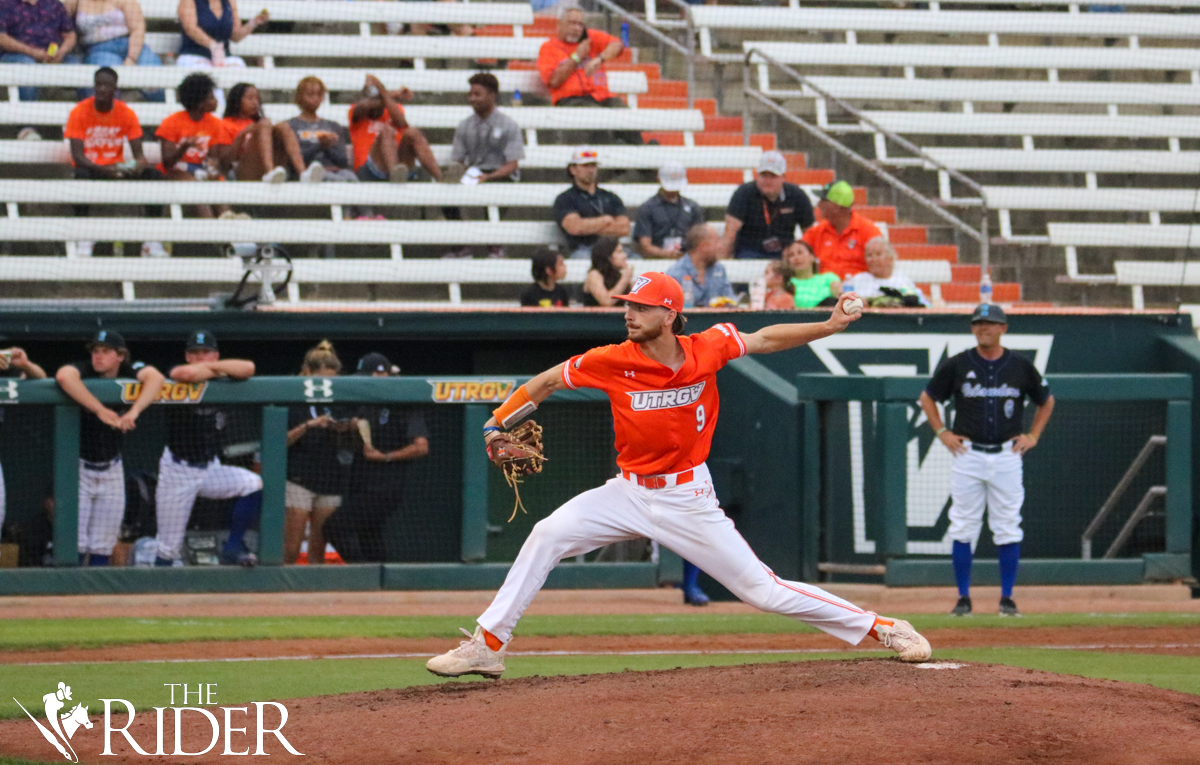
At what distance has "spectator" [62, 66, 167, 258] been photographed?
1335 cm

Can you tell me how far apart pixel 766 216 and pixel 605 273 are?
74.8 inches

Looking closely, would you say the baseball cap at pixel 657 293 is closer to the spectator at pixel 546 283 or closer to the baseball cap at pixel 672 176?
the spectator at pixel 546 283

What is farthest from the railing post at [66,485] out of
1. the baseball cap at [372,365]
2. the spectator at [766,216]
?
the spectator at [766,216]

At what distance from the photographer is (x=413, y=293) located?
13477 mm

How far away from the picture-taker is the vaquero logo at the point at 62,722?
18.3 ft

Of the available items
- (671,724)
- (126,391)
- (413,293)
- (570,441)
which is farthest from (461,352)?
(671,724)

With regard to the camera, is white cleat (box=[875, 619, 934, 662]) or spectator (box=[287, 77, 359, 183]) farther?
spectator (box=[287, 77, 359, 183])

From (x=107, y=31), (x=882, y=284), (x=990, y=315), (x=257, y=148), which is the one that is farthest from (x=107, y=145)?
(x=990, y=315)

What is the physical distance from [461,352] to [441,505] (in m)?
2.17

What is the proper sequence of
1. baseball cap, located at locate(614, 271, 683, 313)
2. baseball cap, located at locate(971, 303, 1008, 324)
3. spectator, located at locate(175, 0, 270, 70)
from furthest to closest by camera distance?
1. spectator, located at locate(175, 0, 270, 70)
2. baseball cap, located at locate(971, 303, 1008, 324)
3. baseball cap, located at locate(614, 271, 683, 313)

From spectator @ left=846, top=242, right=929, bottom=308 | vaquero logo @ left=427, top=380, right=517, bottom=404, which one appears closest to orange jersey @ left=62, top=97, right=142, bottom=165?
vaquero logo @ left=427, top=380, right=517, bottom=404

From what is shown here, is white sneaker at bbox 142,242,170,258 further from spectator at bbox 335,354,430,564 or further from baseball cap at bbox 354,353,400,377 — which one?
spectator at bbox 335,354,430,564

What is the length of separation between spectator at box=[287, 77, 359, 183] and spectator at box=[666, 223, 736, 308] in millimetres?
3439

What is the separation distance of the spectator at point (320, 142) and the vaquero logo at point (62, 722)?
7855 mm
